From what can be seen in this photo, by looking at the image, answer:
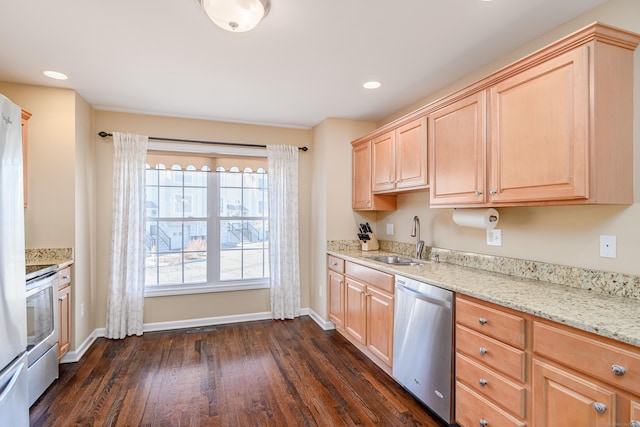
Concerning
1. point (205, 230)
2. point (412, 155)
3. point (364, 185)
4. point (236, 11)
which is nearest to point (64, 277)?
point (205, 230)

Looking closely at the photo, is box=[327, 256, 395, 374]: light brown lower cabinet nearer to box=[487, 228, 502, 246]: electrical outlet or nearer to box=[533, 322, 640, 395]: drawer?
box=[487, 228, 502, 246]: electrical outlet

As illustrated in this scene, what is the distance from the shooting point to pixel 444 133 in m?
2.48

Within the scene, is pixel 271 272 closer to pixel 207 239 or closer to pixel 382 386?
pixel 207 239

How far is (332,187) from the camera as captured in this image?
3838 mm

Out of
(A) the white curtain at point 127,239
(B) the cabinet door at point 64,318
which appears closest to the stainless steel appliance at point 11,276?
(B) the cabinet door at point 64,318

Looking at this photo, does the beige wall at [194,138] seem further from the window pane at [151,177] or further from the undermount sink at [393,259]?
the undermount sink at [393,259]

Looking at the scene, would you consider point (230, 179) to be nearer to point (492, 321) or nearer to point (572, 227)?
point (492, 321)

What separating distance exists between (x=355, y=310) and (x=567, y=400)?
6.37 feet

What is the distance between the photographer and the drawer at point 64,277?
2.72 metres

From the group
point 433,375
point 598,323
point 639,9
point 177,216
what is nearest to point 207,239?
point 177,216

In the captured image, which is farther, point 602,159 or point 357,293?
point 357,293

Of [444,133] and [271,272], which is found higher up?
[444,133]

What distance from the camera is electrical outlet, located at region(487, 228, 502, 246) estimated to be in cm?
238

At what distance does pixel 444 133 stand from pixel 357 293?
1.66 metres
